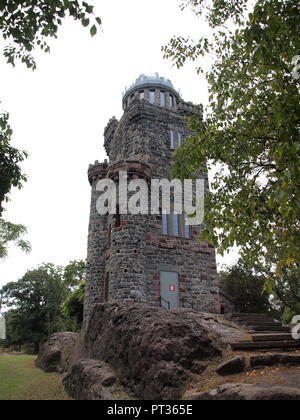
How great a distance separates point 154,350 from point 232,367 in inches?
79.3

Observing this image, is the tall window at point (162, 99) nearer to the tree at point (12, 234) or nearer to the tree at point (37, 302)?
the tree at point (12, 234)

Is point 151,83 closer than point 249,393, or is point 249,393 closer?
point 249,393

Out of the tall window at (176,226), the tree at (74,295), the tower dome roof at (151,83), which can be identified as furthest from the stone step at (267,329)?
the tower dome roof at (151,83)

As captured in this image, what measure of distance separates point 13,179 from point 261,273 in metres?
23.0

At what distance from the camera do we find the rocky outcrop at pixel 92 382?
8.85 meters

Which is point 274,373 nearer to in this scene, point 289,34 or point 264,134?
point 264,134

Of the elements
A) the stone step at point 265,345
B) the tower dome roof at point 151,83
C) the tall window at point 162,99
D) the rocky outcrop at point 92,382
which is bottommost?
the rocky outcrop at point 92,382

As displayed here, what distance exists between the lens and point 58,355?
58.6ft

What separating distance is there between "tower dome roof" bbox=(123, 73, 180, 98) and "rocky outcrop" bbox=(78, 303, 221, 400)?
21.7 meters

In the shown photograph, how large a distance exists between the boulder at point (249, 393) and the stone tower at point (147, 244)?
9.56 meters

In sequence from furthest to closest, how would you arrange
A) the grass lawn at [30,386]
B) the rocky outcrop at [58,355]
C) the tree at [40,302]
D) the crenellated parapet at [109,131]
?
1. the tree at [40,302]
2. the crenellated parapet at [109,131]
3. the rocky outcrop at [58,355]
4. the grass lawn at [30,386]

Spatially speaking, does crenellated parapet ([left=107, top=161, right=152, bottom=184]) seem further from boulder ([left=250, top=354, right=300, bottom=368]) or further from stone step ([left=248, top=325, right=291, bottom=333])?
boulder ([left=250, top=354, right=300, bottom=368])

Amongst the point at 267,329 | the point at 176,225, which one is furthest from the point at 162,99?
the point at 267,329

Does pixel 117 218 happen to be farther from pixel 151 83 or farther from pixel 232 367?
pixel 151 83
